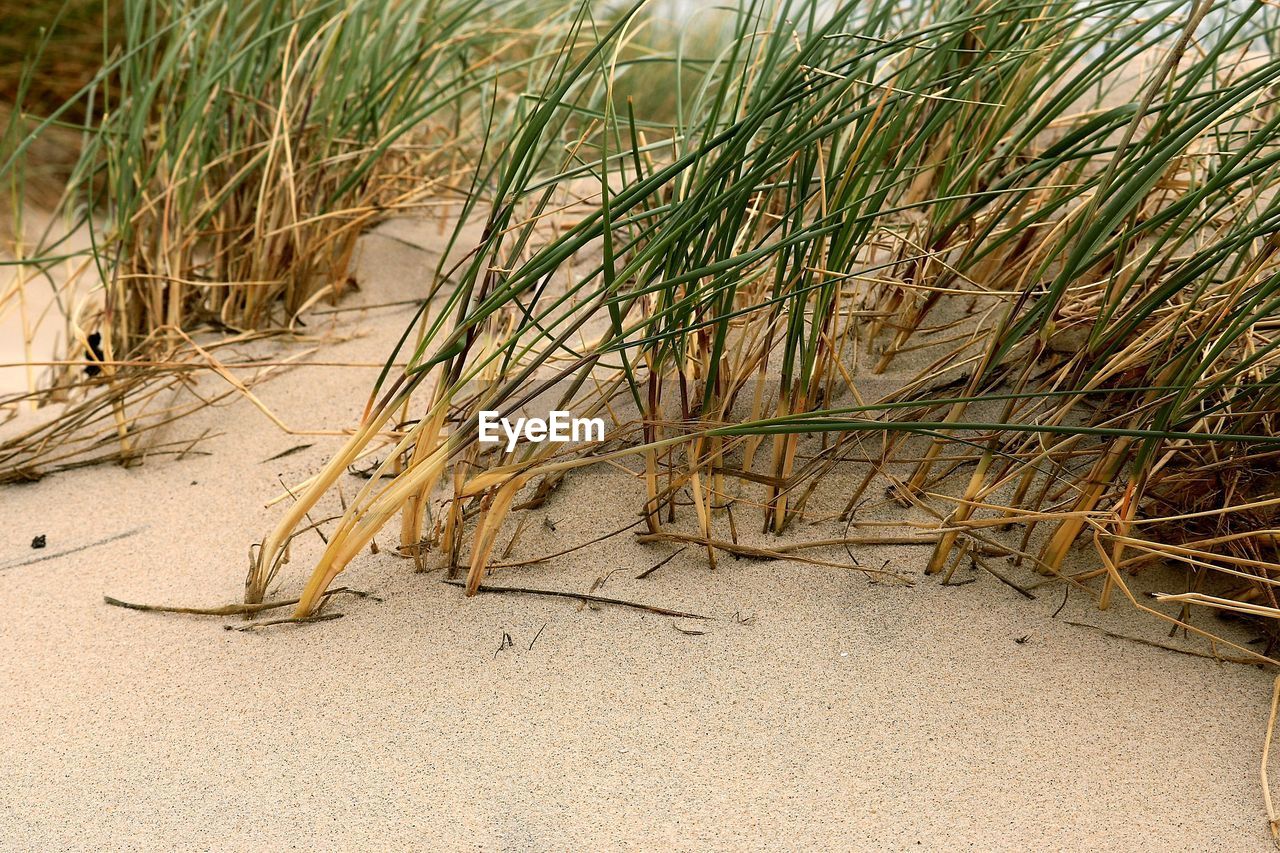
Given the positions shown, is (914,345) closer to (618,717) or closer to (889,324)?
(889,324)

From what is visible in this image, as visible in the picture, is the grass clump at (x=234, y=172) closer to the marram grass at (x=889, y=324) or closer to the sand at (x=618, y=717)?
the marram grass at (x=889, y=324)

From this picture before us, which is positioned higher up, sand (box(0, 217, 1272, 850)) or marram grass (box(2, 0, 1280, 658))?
marram grass (box(2, 0, 1280, 658))

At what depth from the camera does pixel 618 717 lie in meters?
1.11

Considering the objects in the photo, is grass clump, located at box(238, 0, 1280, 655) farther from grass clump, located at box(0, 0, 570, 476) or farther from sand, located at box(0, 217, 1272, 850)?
grass clump, located at box(0, 0, 570, 476)

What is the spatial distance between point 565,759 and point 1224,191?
2.96 ft

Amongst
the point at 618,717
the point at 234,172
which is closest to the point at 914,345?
the point at 618,717

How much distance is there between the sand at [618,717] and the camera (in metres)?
1.00

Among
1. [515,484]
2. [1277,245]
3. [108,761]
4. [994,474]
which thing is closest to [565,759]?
[515,484]

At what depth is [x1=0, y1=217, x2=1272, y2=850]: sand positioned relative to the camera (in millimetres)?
1000

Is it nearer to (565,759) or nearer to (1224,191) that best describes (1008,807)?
(565,759)

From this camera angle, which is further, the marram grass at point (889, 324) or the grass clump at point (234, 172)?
the grass clump at point (234, 172)

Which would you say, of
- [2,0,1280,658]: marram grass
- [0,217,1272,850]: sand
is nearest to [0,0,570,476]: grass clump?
[2,0,1280,658]: marram grass

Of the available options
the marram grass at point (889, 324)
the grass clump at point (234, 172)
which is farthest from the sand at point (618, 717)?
the grass clump at point (234, 172)

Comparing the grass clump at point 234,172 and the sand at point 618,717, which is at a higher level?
the grass clump at point 234,172
